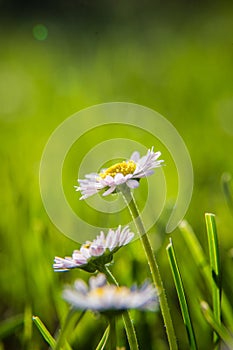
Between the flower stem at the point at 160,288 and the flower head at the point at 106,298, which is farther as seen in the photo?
the flower stem at the point at 160,288

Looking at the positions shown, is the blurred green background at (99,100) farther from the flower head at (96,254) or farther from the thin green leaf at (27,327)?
the flower head at (96,254)

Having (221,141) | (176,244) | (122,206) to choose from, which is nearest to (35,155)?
(221,141)

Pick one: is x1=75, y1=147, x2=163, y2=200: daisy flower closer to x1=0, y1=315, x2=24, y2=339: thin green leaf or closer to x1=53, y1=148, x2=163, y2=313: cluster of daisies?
x1=53, y1=148, x2=163, y2=313: cluster of daisies

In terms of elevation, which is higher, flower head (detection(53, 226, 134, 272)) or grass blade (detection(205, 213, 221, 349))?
flower head (detection(53, 226, 134, 272))

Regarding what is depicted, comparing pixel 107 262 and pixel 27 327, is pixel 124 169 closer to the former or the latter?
pixel 107 262

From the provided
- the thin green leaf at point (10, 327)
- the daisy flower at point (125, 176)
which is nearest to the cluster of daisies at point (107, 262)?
the daisy flower at point (125, 176)

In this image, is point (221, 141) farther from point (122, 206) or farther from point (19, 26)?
point (19, 26)

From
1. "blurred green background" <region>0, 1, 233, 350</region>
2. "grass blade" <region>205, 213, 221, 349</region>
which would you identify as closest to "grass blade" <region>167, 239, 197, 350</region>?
"grass blade" <region>205, 213, 221, 349</region>
